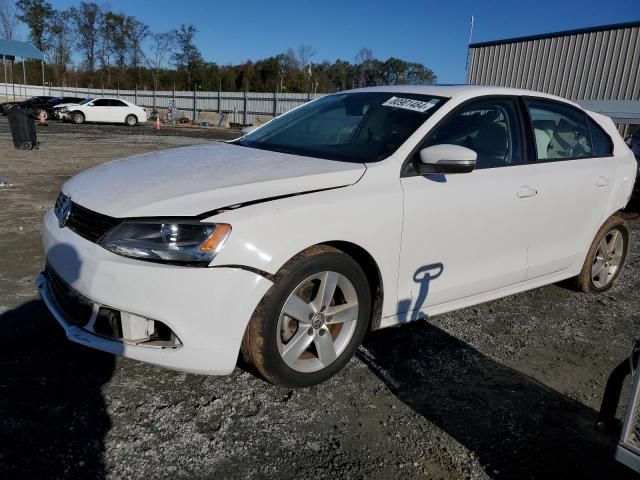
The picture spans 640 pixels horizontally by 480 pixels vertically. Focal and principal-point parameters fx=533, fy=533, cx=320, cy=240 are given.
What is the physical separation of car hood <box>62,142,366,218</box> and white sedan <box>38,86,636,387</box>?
0.01 m

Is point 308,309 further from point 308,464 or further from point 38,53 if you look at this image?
point 38,53

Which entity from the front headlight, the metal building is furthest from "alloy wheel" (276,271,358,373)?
the metal building

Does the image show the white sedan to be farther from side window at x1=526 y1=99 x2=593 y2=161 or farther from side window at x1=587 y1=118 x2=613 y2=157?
side window at x1=587 y1=118 x2=613 y2=157

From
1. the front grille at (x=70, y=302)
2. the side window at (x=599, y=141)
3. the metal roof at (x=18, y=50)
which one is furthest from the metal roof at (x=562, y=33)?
the metal roof at (x=18, y=50)

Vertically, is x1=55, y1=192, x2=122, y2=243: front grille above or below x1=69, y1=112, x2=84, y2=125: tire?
above

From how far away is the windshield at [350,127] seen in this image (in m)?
3.12

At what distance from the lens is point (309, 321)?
267 cm

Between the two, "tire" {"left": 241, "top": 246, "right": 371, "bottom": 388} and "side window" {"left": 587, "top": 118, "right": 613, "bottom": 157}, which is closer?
"tire" {"left": 241, "top": 246, "right": 371, "bottom": 388}

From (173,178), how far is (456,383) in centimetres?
187

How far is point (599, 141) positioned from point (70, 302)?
4069mm

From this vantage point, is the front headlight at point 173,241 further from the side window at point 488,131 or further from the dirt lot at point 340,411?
the side window at point 488,131

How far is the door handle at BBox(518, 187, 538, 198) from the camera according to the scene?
11.3 feet

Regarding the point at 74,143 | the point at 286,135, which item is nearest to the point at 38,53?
the point at 74,143

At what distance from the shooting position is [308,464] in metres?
2.20
